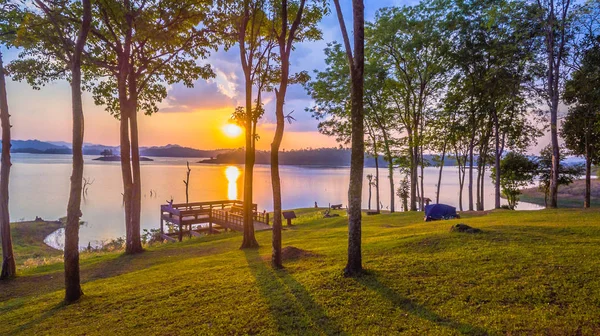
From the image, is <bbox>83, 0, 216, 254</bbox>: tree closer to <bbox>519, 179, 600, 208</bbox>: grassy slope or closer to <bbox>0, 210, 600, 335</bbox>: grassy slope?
<bbox>0, 210, 600, 335</bbox>: grassy slope

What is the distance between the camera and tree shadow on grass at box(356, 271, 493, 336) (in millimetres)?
4192

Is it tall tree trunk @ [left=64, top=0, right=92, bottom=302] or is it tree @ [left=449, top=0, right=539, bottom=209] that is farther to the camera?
tree @ [left=449, top=0, right=539, bottom=209]

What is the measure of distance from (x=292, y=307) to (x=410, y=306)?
1924 millimetres

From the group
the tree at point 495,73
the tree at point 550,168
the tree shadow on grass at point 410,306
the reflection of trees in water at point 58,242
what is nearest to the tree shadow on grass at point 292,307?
the tree shadow on grass at point 410,306

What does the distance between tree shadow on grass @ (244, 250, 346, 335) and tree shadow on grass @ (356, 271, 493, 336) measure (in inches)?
43.9

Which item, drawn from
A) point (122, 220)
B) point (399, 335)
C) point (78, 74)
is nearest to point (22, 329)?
point (78, 74)

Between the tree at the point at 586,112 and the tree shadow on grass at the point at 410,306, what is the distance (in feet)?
53.6

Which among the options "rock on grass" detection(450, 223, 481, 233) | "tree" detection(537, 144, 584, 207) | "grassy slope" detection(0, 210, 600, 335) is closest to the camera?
"grassy slope" detection(0, 210, 600, 335)

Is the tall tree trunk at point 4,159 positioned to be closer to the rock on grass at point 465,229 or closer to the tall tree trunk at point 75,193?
the tall tree trunk at point 75,193

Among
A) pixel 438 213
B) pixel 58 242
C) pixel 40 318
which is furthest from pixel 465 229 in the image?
pixel 58 242

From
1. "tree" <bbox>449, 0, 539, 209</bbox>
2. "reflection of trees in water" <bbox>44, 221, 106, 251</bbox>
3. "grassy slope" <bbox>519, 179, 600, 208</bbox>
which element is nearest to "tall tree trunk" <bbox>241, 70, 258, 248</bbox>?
"tree" <bbox>449, 0, 539, 209</bbox>

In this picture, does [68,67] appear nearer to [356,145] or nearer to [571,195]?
[356,145]

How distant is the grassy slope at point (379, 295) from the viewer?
454 centimetres

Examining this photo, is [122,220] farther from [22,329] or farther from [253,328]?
[253,328]
